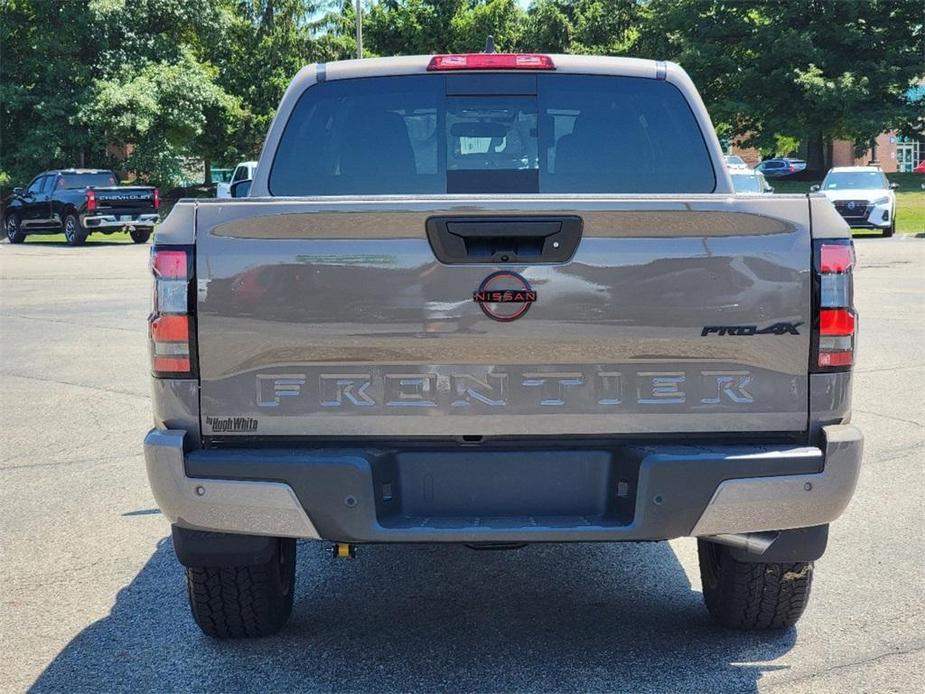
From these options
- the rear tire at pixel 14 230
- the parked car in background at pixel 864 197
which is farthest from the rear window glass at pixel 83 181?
the parked car in background at pixel 864 197

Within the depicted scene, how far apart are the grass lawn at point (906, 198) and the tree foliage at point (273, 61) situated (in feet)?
7.26

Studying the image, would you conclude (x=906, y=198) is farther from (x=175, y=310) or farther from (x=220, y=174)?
(x=175, y=310)

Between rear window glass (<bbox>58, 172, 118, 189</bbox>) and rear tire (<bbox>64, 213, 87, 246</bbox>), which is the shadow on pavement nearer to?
rear tire (<bbox>64, 213, 87, 246</bbox>)

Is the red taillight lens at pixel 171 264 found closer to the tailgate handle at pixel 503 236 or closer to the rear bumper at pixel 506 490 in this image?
the rear bumper at pixel 506 490

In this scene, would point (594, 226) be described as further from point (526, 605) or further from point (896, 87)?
point (896, 87)

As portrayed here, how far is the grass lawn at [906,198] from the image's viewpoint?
34169mm

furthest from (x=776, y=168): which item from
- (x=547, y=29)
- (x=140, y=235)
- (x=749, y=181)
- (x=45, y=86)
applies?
(x=140, y=235)

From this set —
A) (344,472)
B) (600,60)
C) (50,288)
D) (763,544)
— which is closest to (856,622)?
(763,544)

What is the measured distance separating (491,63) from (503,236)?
61.1 inches

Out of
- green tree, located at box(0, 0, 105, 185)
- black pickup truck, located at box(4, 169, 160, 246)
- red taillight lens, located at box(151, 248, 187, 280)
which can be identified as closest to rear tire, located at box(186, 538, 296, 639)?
red taillight lens, located at box(151, 248, 187, 280)

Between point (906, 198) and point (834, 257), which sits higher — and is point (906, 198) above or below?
below

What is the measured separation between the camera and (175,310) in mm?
3645

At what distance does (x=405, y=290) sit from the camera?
11.8 feet

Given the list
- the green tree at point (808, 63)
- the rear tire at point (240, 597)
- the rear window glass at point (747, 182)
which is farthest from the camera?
the green tree at point (808, 63)
